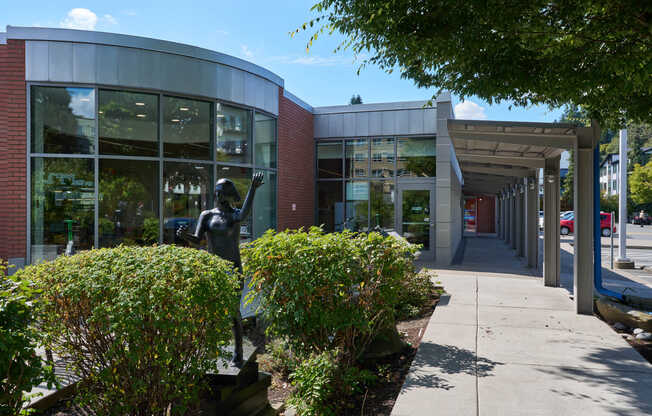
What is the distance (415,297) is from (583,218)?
119 inches

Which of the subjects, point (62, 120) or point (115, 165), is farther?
point (115, 165)

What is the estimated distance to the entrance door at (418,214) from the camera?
1482 cm

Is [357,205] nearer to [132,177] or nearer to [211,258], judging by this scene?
[132,177]

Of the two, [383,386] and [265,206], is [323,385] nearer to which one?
[383,386]

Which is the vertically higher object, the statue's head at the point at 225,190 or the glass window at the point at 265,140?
the glass window at the point at 265,140

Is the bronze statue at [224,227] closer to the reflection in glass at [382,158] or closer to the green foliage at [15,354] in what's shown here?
the green foliage at [15,354]

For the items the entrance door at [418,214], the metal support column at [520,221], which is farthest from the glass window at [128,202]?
the metal support column at [520,221]

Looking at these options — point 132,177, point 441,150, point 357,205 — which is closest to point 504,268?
point 441,150

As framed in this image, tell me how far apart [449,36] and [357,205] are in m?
11.1

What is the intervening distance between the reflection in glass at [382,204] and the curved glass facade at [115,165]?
6.53m

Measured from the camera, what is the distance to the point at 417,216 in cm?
1517

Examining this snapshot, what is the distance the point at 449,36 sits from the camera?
5359 millimetres

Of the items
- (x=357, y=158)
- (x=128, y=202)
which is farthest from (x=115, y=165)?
(x=357, y=158)

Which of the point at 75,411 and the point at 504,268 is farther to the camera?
the point at 504,268
